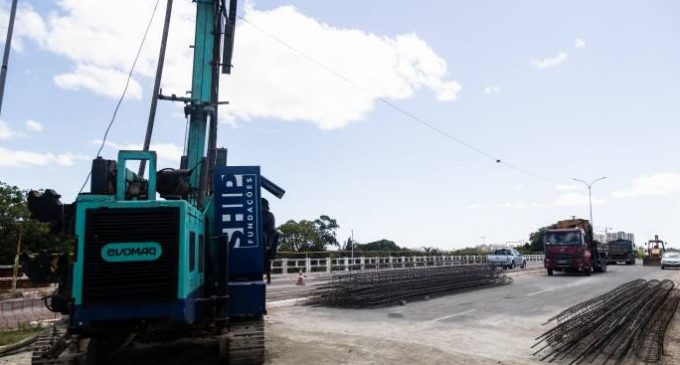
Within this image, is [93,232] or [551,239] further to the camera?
[551,239]

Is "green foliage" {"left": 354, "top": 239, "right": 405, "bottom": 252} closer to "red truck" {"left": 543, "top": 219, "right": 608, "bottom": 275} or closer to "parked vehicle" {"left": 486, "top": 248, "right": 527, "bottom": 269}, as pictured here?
"parked vehicle" {"left": 486, "top": 248, "right": 527, "bottom": 269}

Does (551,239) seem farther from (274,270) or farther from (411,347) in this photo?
(411,347)

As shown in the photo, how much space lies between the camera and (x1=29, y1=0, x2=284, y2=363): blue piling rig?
603 cm

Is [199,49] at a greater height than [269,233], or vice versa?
[199,49]

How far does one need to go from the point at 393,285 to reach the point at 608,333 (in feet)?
30.8

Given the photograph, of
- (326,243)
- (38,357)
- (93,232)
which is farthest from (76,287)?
(326,243)

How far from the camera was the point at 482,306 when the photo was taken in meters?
16.4

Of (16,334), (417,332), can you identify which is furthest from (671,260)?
(16,334)

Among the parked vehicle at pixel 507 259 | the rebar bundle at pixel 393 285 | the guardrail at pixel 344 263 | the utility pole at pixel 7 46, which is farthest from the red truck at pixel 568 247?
the utility pole at pixel 7 46

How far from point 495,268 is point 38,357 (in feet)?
77.8

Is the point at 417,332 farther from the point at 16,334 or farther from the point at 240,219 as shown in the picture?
the point at 16,334

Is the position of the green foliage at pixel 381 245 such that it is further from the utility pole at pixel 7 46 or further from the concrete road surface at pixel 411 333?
the utility pole at pixel 7 46

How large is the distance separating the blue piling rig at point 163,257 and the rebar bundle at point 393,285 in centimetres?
854

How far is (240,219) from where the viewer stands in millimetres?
8141
